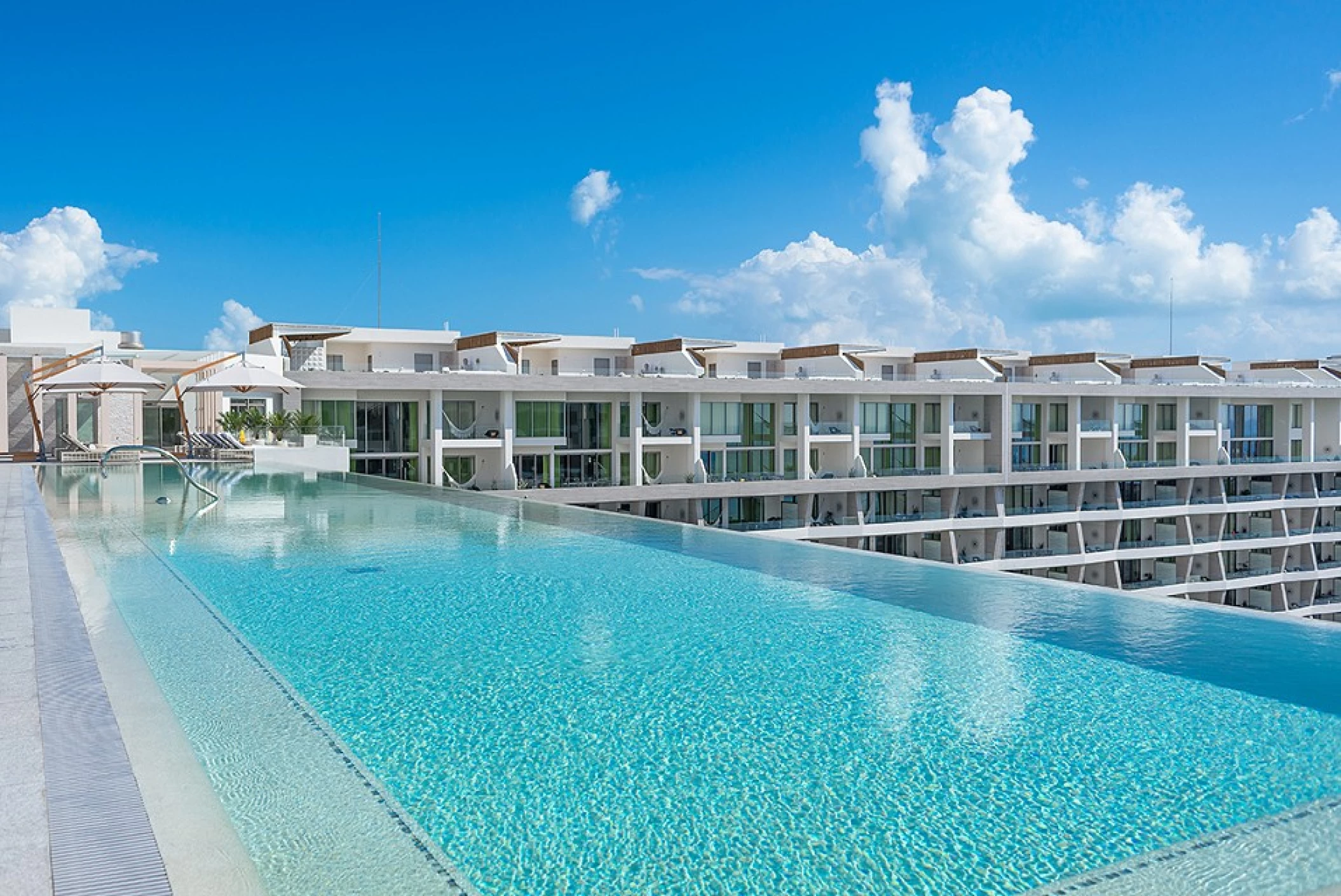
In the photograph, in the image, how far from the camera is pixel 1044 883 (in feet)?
12.8

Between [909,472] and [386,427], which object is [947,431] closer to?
[909,472]

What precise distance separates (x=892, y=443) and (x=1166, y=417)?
1269 centimetres

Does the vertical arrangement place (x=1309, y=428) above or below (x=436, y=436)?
below

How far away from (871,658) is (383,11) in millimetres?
33706

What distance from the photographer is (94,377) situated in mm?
20297

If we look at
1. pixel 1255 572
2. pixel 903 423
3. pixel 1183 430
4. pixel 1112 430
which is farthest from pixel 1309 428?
pixel 903 423

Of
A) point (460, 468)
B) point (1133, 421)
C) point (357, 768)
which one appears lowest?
point (357, 768)

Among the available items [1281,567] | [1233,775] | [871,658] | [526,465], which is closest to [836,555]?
[871,658]

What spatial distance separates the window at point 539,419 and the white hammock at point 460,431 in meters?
1.30

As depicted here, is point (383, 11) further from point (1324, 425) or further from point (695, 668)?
point (1324, 425)

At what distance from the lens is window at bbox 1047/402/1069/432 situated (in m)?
37.9

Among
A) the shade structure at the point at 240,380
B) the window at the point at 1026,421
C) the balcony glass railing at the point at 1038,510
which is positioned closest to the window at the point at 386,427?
the shade structure at the point at 240,380

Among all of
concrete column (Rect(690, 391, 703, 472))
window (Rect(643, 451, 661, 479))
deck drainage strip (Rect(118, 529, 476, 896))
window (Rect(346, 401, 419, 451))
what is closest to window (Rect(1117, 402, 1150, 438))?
concrete column (Rect(690, 391, 703, 472))

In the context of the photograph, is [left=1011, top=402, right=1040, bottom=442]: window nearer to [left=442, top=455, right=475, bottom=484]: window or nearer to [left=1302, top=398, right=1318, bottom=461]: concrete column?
[left=1302, top=398, right=1318, bottom=461]: concrete column
